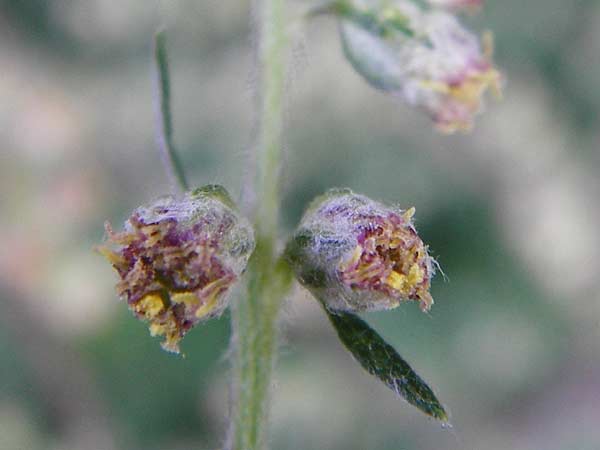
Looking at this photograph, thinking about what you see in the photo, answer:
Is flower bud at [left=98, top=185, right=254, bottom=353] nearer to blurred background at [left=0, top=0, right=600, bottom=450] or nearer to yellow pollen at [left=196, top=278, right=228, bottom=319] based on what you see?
yellow pollen at [left=196, top=278, right=228, bottom=319]

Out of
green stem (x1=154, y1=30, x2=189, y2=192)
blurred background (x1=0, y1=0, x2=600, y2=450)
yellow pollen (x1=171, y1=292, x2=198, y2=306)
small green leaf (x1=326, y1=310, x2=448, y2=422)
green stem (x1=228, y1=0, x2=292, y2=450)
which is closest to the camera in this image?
yellow pollen (x1=171, y1=292, x2=198, y2=306)

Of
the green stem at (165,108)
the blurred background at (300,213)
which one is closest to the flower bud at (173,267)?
the green stem at (165,108)

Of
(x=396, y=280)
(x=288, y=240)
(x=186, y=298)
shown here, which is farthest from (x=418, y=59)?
(x=186, y=298)

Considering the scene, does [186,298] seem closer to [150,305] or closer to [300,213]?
[150,305]

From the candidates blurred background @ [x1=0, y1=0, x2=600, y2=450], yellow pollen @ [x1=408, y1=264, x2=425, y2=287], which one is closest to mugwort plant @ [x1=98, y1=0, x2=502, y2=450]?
yellow pollen @ [x1=408, y1=264, x2=425, y2=287]

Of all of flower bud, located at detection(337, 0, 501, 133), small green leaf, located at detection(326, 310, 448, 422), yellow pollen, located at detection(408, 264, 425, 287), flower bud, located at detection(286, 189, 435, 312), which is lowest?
small green leaf, located at detection(326, 310, 448, 422)

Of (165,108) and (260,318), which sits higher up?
(165,108)

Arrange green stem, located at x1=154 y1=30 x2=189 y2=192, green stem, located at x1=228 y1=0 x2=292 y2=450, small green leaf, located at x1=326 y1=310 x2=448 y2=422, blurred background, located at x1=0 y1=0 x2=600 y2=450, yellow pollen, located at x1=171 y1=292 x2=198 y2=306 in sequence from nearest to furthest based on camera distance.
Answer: yellow pollen, located at x1=171 y1=292 x2=198 y2=306 → small green leaf, located at x1=326 y1=310 x2=448 y2=422 → green stem, located at x1=228 y1=0 x2=292 y2=450 → green stem, located at x1=154 y1=30 x2=189 y2=192 → blurred background, located at x1=0 y1=0 x2=600 y2=450
